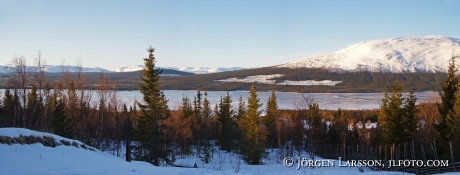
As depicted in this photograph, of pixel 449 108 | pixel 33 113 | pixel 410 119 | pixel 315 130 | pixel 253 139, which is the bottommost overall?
pixel 253 139

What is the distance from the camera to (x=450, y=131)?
20812 millimetres

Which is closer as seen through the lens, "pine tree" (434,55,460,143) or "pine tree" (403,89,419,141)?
"pine tree" (434,55,460,143)

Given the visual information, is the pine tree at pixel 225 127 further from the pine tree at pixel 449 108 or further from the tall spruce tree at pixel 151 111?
the pine tree at pixel 449 108

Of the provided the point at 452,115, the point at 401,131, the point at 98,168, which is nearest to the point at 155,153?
the point at 98,168

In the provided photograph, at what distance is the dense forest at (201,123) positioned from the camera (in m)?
24.8

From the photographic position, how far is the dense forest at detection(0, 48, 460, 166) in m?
24.8

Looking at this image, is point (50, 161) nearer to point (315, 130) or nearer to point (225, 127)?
point (315, 130)

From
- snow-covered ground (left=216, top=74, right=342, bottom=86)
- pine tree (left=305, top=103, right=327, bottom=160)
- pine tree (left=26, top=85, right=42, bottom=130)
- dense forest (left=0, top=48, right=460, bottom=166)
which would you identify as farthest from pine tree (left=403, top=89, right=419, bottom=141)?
snow-covered ground (left=216, top=74, right=342, bottom=86)

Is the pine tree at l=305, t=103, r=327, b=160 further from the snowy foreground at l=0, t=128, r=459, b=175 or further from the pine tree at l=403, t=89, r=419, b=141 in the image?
the snowy foreground at l=0, t=128, r=459, b=175

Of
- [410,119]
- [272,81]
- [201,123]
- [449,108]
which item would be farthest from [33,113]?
[272,81]

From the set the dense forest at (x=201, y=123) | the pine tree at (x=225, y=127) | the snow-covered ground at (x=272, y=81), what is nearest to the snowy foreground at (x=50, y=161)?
the dense forest at (x=201, y=123)

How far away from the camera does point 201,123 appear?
158 feet

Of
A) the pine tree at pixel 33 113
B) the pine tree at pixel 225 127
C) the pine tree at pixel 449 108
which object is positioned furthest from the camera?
the pine tree at pixel 225 127

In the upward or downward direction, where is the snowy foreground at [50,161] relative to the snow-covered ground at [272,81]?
downward
